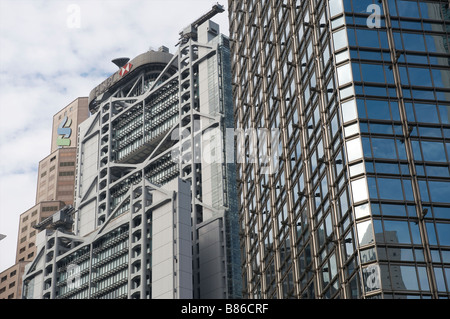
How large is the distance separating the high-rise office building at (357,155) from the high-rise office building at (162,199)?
59915 mm

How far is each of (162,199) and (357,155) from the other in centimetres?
8971

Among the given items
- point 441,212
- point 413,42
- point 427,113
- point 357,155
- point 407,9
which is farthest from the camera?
point 407,9

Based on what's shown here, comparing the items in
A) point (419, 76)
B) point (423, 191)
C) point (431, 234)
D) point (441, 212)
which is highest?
point (419, 76)

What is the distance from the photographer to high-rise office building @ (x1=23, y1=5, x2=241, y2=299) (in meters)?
141

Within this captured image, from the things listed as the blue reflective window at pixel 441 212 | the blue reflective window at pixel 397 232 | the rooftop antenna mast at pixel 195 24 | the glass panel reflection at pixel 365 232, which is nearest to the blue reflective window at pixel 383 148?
the blue reflective window at pixel 441 212

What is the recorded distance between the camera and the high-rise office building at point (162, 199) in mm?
141250

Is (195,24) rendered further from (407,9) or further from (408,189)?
(408,189)

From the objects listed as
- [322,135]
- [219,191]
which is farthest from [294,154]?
[219,191]

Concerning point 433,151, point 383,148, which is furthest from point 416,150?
point 383,148

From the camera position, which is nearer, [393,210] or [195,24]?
[393,210]

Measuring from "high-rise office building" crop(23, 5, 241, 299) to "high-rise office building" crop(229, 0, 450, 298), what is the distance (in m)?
59.9

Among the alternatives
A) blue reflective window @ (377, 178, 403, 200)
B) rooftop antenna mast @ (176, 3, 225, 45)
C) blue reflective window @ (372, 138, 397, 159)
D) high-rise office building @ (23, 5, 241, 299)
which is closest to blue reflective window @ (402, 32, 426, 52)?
blue reflective window @ (372, 138, 397, 159)

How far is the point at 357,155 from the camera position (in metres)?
57.6

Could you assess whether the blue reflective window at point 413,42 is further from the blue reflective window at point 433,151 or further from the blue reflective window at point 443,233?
the blue reflective window at point 443,233
